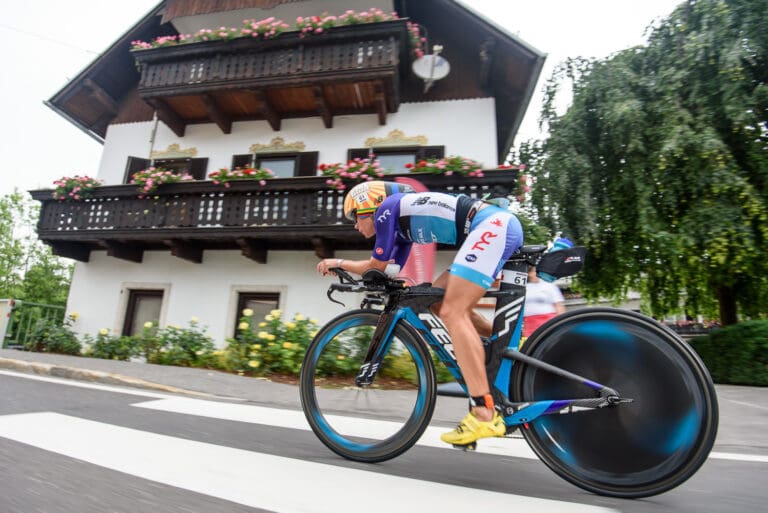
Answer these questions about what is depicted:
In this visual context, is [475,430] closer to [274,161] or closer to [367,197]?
[367,197]

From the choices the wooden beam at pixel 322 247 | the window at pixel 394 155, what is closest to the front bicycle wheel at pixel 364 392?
the wooden beam at pixel 322 247

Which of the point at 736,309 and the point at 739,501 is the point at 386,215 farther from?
the point at 736,309

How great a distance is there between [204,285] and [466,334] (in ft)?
33.4

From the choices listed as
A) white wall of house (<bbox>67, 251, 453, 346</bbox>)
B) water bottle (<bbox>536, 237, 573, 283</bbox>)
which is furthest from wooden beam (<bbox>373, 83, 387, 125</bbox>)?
water bottle (<bbox>536, 237, 573, 283</bbox>)

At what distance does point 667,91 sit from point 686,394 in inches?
397

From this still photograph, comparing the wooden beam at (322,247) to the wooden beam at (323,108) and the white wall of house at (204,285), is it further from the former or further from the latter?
the wooden beam at (323,108)

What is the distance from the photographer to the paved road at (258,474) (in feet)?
4.97

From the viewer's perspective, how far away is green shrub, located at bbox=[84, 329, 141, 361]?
885cm

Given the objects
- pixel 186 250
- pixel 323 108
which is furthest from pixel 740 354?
pixel 186 250

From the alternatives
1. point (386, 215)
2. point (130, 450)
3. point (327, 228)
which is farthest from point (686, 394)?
point (327, 228)

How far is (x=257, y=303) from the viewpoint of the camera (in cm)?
1062

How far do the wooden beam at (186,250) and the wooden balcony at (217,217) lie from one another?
20 mm

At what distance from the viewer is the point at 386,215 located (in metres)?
2.30

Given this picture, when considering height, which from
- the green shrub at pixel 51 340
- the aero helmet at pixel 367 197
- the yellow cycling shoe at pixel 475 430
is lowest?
the yellow cycling shoe at pixel 475 430
